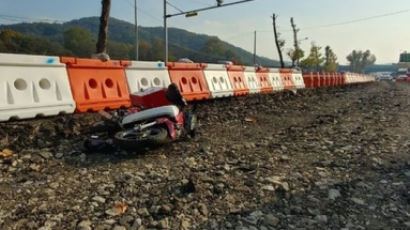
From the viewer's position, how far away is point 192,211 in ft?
12.3

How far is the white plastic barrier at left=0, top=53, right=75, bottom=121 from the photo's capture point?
245 inches

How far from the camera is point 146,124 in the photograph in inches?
217

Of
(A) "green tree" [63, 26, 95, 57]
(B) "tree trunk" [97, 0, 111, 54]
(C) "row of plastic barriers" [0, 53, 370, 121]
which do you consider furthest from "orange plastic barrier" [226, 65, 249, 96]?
(A) "green tree" [63, 26, 95, 57]

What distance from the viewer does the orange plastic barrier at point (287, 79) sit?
19188 millimetres

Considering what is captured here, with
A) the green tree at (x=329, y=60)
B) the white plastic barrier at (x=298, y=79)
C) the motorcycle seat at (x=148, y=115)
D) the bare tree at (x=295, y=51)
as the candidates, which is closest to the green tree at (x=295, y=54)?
the bare tree at (x=295, y=51)

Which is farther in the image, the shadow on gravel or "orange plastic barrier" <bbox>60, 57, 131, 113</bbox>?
"orange plastic barrier" <bbox>60, 57, 131, 113</bbox>

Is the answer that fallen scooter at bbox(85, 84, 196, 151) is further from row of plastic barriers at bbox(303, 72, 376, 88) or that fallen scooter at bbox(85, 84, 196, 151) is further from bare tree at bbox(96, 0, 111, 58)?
row of plastic barriers at bbox(303, 72, 376, 88)

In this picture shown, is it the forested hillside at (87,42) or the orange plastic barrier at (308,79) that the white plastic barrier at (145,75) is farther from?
the forested hillside at (87,42)

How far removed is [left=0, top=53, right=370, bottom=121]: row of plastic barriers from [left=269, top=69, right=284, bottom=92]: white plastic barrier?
5.69m

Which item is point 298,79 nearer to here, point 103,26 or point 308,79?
point 308,79

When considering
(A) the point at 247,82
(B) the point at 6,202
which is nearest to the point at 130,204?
(B) the point at 6,202

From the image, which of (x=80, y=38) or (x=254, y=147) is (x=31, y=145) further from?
(x=80, y=38)

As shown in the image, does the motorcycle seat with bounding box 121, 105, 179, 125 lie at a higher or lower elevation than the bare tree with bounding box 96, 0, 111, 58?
lower

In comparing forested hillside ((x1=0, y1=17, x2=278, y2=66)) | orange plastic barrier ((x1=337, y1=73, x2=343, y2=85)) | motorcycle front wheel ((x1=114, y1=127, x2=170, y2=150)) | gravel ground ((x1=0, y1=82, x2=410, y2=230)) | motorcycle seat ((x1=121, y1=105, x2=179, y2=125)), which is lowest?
orange plastic barrier ((x1=337, y1=73, x2=343, y2=85))
